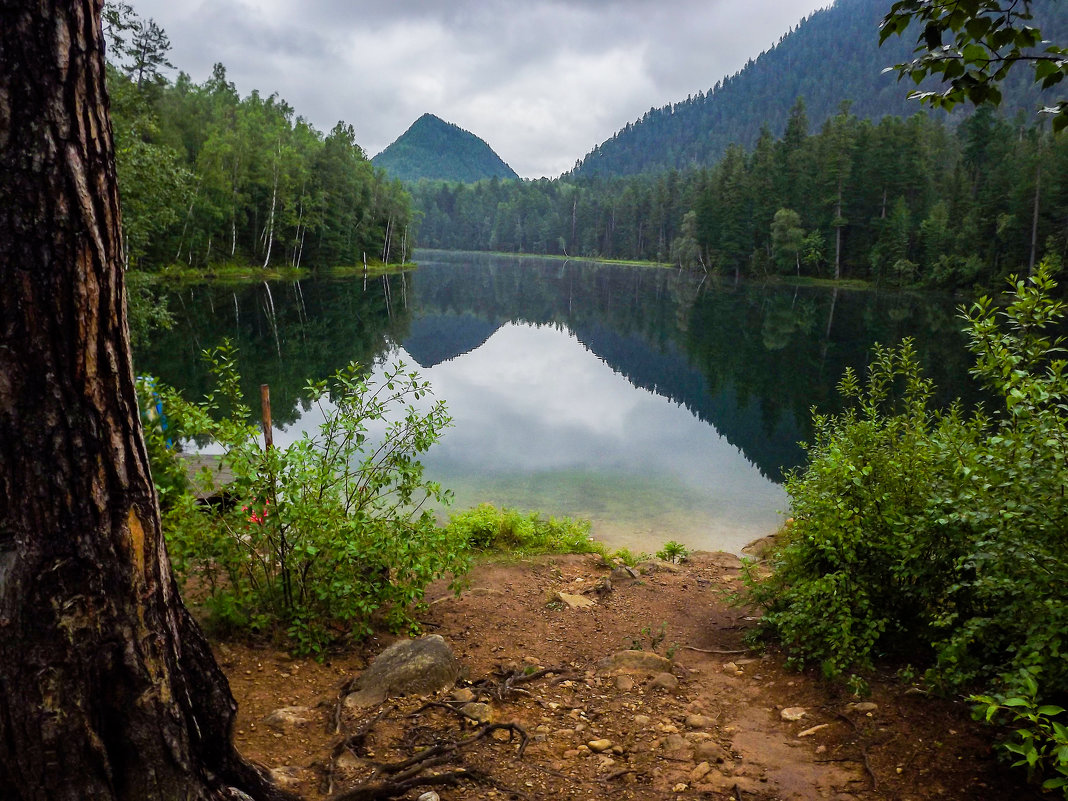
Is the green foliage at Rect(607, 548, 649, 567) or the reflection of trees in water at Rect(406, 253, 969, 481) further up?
the reflection of trees in water at Rect(406, 253, 969, 481)

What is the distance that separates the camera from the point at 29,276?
7.29 ft

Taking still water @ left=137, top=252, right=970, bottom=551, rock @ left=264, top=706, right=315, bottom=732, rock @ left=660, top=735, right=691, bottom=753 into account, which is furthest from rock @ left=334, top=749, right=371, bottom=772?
still water @ left=137, top=252, right=970, bottom=551

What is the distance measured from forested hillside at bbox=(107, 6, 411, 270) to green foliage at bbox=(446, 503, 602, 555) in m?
28.8

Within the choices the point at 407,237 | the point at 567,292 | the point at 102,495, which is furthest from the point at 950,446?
the point at 407,237

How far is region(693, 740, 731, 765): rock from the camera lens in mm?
4031

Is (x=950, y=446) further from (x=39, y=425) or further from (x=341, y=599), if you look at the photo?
(x=39, y=425)

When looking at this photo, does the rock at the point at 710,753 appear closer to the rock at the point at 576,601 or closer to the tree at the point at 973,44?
the rock at the point at 576,601

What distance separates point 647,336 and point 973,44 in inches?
1452

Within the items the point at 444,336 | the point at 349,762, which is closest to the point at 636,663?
the point at 349,762

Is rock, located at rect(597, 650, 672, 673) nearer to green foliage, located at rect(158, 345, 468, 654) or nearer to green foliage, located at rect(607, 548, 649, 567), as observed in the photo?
green foliage, located at rect(158, 345, 468, 654)

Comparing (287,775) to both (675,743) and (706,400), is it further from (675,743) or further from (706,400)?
(706,400)

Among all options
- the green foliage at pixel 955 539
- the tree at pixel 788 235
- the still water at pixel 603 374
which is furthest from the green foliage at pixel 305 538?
the tree at pixel 788 235

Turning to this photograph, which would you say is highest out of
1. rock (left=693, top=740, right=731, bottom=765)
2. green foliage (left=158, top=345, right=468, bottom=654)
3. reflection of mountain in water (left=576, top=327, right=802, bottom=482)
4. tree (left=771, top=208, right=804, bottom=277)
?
tree (left=771, top=208, right=804, bottom=277)

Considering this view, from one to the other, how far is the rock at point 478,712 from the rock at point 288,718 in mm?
962
